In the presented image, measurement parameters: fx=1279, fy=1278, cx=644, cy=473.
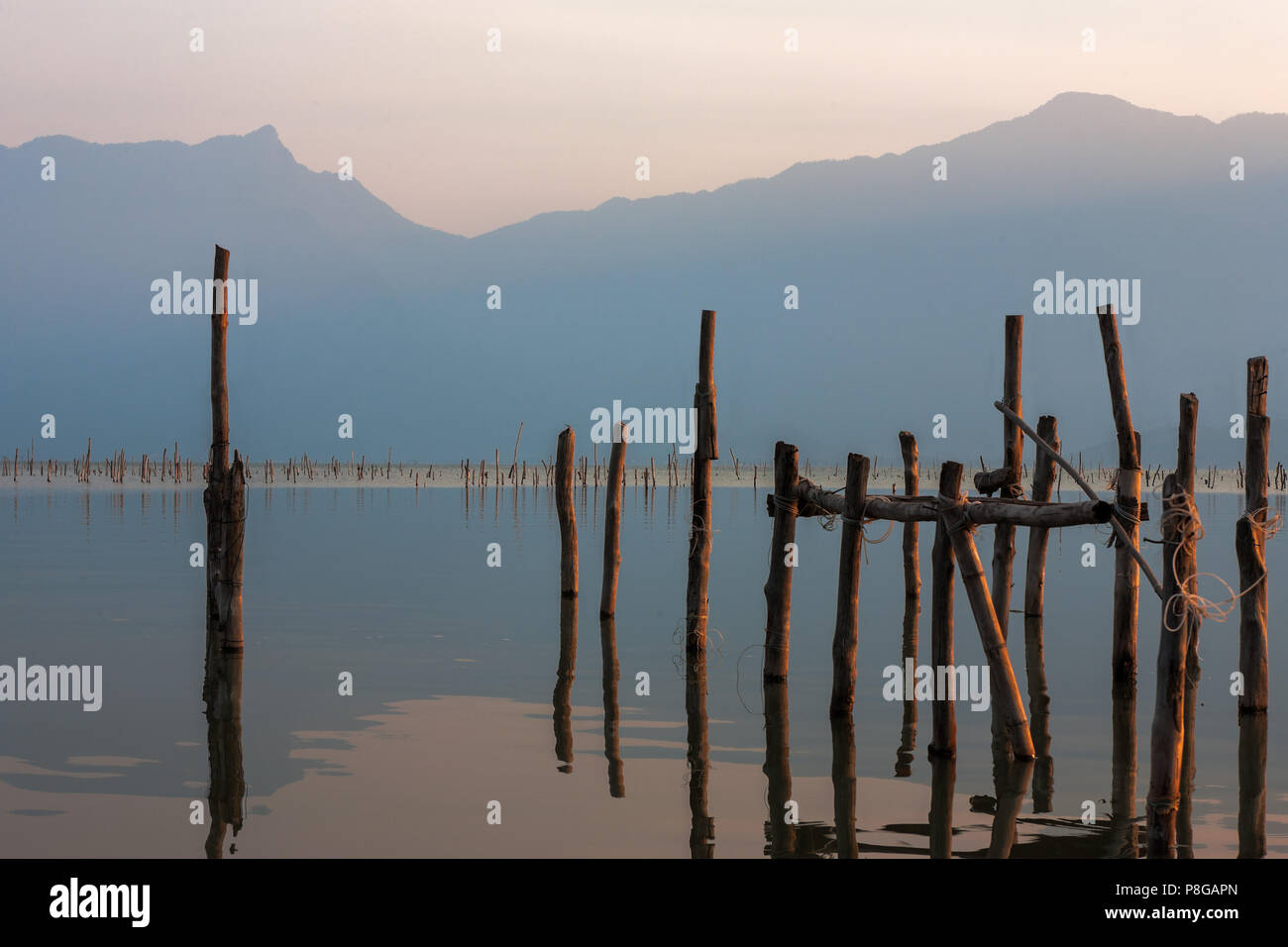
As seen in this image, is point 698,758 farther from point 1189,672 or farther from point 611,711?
point 1189,672

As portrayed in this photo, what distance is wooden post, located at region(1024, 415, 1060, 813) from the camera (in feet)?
28.7

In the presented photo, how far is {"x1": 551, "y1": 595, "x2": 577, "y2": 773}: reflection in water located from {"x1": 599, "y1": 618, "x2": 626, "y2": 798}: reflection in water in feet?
0.54

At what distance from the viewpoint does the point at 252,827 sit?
24.2 feet

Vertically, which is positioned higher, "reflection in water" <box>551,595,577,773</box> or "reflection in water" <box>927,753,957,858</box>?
"reflection in water" <box>551,595,577,773</box>

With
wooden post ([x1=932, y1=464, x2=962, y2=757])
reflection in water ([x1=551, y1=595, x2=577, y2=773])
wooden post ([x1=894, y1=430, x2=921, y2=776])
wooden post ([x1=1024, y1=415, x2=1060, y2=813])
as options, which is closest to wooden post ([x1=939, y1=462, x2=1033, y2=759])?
wooden post ([x1=932, y1=464, x2=962, y2=757])

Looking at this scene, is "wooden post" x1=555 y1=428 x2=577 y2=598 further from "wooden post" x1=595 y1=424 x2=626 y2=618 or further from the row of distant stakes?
the row of distant stakes

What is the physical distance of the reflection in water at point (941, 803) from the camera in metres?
7.15

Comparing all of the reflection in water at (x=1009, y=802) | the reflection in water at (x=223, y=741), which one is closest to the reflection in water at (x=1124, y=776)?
the reflection in water at (x=1009, y=802)

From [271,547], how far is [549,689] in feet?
52.3

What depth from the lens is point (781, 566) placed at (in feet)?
35.3
